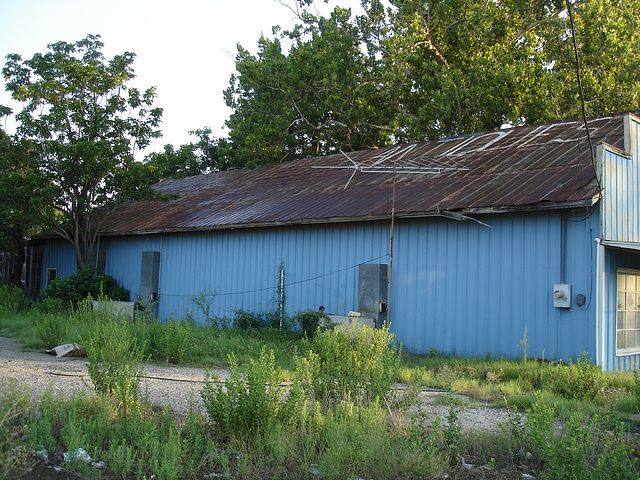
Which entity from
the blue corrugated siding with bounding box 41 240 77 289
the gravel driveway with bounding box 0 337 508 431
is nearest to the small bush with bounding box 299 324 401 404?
the gravel driveway with bounding box 0 337 508 431

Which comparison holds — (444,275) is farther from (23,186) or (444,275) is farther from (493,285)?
(23,186)

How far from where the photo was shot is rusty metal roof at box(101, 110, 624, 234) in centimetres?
1161

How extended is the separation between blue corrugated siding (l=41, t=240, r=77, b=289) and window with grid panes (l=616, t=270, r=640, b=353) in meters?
17.7

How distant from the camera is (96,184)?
19.5 meters

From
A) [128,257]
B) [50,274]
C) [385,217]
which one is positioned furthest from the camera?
[50,274]

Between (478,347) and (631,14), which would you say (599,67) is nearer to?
(631,14)

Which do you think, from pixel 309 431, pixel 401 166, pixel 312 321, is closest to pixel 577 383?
pixel 309 431

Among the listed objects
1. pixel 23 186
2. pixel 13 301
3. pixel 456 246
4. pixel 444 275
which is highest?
pixel 23 186

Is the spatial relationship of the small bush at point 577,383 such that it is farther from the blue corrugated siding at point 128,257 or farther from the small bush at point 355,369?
the blue corrugated siding at point 128,257

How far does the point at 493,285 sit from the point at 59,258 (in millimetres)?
17432

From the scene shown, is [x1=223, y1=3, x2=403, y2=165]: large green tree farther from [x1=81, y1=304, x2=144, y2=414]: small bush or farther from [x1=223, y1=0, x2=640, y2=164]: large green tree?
[x1=81, y1=304, x2=144, y2=414]: small bush

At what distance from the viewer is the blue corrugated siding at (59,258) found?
2258 centimetres

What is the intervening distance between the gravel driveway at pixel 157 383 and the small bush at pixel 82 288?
25.2 ft

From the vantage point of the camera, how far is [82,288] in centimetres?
1905
